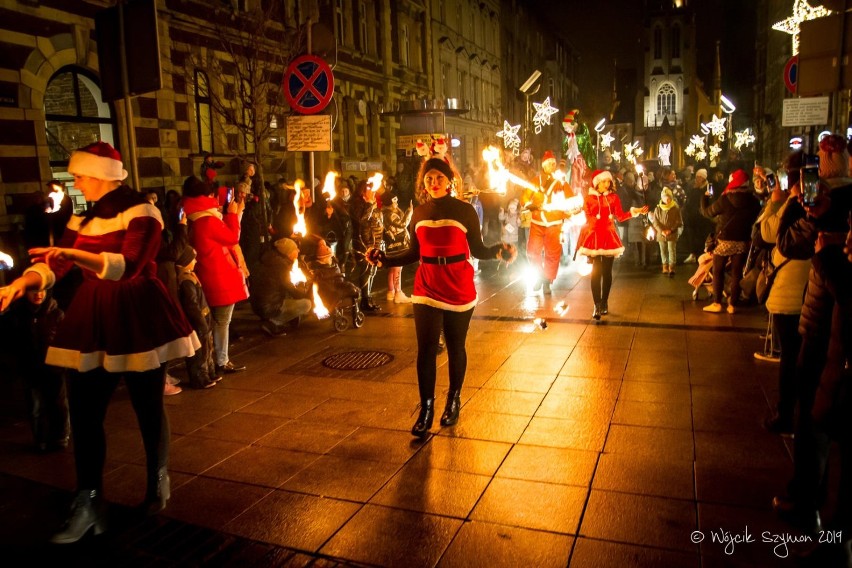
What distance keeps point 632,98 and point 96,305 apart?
396ft

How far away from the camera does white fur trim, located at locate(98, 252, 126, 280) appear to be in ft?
11.9

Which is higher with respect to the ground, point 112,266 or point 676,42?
point 676,42

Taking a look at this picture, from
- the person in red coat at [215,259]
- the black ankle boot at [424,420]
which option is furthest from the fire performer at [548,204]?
the black ankle boot at [424,420]

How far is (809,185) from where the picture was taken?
3.59 meters

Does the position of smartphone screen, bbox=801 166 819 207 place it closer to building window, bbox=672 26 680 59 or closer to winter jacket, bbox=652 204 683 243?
winter jacket, bbox=652 204 683 243

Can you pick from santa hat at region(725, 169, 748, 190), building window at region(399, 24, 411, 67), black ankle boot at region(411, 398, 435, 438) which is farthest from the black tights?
building window at region(399, 24, 411, 67)

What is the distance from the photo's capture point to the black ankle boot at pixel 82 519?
3744mm

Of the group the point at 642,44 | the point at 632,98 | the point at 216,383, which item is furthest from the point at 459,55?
the point at 632,98

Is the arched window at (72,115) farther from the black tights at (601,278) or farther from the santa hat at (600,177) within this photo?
the black tights at (601,278)

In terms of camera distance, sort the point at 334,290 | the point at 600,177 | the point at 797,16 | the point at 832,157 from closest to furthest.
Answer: the point at 832,157
the point at 334,290
the point at 600,177
the point at 797,16

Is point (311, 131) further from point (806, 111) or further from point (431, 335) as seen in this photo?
point (806, 111)

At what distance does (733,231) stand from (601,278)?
194cm

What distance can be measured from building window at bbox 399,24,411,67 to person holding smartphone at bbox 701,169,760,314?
26576 millimetres

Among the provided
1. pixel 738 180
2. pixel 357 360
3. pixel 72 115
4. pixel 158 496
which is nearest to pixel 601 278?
pixel 738 180
